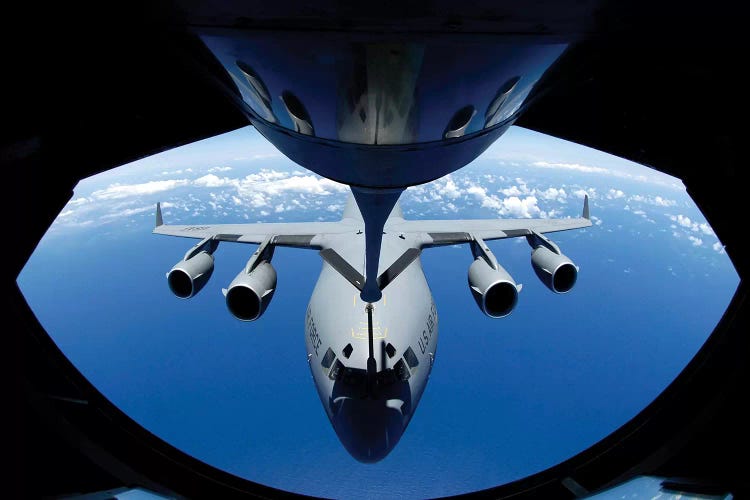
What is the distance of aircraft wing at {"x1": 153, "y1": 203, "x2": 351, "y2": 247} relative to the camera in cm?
900

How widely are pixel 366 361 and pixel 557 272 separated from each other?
131 inches

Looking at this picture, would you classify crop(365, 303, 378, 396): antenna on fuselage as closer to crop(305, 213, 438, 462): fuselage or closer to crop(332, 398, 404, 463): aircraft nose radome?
crop(305, 213, 438, 462): fuselage

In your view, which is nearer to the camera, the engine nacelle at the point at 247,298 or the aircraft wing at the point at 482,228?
the engine nacelle at the point at 247,298

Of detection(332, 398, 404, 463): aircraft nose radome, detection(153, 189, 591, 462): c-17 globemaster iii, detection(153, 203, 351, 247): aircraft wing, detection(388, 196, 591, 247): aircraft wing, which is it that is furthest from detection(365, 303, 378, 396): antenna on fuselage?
detection(388, 196, 591, 247): aircraft wing

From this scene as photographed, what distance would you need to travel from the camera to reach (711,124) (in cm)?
221

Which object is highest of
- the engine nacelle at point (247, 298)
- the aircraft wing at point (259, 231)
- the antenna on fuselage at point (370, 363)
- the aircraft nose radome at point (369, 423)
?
the aircraft wing at point (259, 231)

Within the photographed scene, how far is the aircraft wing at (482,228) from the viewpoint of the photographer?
933cm

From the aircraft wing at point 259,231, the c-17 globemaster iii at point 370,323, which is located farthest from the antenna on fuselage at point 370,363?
the aircraft wing at point 259,231

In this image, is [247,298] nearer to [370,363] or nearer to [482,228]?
[370,363]

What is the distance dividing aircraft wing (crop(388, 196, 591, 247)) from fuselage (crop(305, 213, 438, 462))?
1915 mm

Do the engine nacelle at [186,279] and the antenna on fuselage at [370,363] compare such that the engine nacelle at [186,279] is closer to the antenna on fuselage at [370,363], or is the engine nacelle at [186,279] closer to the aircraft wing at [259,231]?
the aircraft wing at [259,231]

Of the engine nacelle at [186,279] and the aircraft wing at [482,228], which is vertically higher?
the aircraft wing at [482,228]

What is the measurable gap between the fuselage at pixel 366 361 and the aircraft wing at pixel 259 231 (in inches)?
64.7

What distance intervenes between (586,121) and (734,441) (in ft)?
7.39
